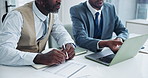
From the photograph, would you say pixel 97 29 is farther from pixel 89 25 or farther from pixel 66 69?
pixel 66 69

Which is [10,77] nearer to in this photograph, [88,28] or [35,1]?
[35,1]

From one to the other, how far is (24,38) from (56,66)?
1.17 feet

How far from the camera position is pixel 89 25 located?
1737mm

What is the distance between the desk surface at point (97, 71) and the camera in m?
1.00

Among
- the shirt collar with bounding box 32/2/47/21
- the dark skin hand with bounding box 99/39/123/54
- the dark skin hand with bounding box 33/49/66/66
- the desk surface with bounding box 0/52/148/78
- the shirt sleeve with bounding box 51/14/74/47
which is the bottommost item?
the desk surface with bounding box 0/52/148/78

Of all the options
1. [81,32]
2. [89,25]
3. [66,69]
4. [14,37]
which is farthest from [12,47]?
[89,25]

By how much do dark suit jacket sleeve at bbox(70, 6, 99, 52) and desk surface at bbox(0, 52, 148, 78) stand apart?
0.81 ft

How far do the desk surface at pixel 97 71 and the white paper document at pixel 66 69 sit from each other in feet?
0.09

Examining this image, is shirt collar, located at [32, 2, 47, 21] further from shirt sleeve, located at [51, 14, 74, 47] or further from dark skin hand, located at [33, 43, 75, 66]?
dark skin hand, located at [33, 43, 75, 66]

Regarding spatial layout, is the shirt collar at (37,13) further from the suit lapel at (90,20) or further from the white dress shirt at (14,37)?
the suit lapel at (90,20)

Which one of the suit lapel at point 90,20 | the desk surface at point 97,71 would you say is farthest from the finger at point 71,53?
the suit lapel at point 90,20

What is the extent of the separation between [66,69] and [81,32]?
0.60 meters

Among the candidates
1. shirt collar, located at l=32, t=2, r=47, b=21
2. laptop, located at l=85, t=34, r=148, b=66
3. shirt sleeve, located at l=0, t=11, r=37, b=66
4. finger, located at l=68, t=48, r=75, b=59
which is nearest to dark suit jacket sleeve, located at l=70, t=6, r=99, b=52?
laptop, located at l=85, t=34, r=148, b=66

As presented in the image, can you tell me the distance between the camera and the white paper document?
3.36 ft
